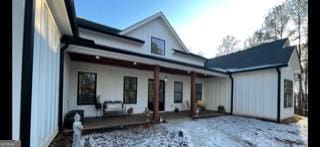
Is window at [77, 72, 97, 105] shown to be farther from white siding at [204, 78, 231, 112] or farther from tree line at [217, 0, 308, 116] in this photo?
tree line at [217, 0, 308, 116]

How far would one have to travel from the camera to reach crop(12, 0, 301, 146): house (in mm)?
4062

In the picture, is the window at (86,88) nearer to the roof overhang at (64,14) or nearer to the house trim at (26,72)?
the roof overhang at (64,14)

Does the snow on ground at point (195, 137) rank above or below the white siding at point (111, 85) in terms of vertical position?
below

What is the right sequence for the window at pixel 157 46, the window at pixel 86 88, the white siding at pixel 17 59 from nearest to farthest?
the white siding at pixel 17 59, the window at pixel 86 88, the window at pixel 157 46

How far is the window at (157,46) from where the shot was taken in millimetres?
11375

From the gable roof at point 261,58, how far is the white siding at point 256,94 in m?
0.50

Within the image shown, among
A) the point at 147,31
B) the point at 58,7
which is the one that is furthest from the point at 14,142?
the point at 147,31

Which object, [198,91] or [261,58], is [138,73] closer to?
[198,91]

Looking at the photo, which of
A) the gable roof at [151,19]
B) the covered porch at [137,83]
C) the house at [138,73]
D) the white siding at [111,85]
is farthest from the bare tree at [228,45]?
the white siding at [111,85]

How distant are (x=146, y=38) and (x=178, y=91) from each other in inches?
155

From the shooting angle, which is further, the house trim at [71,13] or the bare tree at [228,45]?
the bare tree at [228,45]

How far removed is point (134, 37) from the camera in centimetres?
1059

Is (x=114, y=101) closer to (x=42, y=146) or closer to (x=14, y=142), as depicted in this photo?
(x=42, y=146)

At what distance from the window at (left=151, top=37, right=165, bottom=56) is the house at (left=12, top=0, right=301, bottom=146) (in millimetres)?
71
